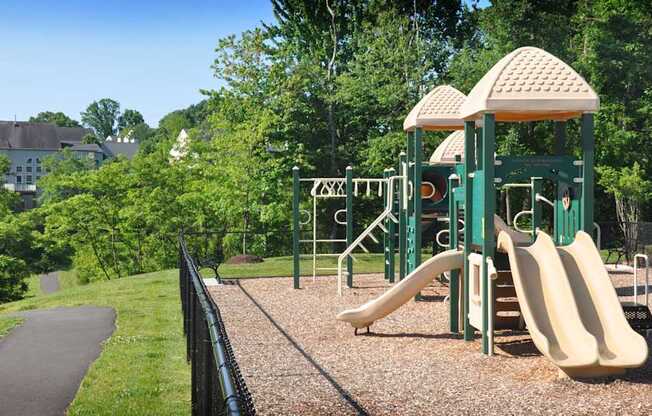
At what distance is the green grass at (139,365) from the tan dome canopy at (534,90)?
4.59 m

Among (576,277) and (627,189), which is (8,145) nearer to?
(627,189)

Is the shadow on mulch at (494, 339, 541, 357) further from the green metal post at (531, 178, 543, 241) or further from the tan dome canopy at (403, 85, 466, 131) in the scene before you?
the tan dome canopy at (403, 85, 466, 131)

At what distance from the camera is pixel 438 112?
14227mm

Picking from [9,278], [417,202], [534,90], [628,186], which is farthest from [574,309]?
[9,278]

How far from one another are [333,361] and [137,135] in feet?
503

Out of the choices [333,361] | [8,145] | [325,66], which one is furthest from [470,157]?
[8,145]

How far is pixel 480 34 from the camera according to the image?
35438mm

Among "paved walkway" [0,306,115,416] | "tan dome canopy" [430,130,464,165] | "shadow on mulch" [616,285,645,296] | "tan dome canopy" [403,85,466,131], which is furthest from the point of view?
"tan dome canopy" [430,130,464,165]

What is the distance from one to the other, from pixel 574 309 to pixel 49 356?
19.4 ft

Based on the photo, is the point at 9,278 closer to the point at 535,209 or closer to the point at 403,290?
the point at 535,209

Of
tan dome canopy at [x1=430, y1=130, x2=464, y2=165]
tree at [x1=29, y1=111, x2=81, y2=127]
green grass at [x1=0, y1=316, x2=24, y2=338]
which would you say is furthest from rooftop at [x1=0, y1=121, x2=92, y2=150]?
green grass at [x1=0, y1=316, x2=24, y2=338]

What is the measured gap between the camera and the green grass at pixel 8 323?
11188 millimetres

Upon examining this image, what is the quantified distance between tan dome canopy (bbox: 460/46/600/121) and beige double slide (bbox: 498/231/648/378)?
1459 millimetres

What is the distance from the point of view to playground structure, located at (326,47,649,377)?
773 centimetres
